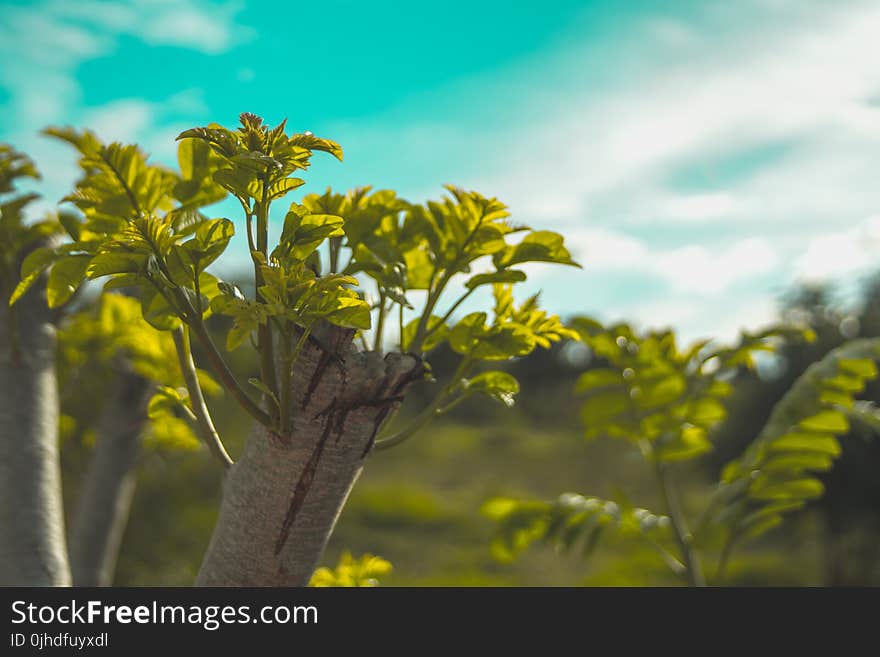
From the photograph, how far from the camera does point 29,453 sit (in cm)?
148

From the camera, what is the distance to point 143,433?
91.5 inches

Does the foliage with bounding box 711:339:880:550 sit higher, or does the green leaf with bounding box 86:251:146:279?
the green leaf with bounding box 86:251:146:279

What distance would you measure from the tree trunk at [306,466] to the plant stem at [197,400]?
0.13 feet

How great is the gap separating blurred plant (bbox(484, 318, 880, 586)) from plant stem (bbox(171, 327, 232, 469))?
1162mm

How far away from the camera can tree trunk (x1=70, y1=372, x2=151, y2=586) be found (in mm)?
2201

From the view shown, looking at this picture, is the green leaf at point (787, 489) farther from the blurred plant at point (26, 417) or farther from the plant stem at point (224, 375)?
the blurred plant at point (26, 417)

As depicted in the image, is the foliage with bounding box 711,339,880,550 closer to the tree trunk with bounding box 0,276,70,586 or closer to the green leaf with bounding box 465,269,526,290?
the green leaf with bounding box 465,269,526,290

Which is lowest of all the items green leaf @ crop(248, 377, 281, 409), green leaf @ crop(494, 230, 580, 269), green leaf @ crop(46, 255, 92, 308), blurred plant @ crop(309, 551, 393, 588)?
blurred plant @ crop(309, 551, 393, 588)

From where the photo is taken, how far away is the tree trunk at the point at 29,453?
4.49 ft

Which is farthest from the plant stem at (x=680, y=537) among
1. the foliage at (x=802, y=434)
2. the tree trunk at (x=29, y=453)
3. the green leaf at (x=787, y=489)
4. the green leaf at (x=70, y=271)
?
the green leaf at (x=70, y=271)

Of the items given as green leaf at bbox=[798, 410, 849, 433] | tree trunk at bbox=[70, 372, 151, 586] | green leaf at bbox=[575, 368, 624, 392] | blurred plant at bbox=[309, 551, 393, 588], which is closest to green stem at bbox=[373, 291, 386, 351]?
blurred plant at bbox=[309, 551, 393, 588]
